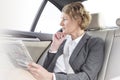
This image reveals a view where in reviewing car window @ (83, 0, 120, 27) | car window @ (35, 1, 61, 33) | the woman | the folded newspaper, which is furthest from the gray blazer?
car window @ (35, 1, 61, 33)

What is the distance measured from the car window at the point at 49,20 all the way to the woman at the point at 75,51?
0.61m

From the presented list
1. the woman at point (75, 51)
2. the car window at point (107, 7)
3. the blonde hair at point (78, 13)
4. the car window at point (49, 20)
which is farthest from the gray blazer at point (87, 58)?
the car window at point (49, 20)

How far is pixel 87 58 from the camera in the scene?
1.45 meters

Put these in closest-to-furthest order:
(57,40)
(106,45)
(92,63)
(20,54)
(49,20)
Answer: (20,54)
(92,63)
(106,45)
(57,40)
(49,20)

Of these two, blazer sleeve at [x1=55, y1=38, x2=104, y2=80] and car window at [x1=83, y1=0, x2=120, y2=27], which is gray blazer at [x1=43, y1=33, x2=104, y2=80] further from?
car window at [x1=83, y1=0, x2=120, y2=27]

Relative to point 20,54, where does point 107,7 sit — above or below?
above

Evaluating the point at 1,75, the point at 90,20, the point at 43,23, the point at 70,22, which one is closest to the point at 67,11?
the point at 70,22

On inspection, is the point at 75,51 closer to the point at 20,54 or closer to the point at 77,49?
the point at 77,49

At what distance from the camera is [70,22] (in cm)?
157

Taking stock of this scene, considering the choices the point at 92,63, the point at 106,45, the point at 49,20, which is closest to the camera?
the point at 92,63

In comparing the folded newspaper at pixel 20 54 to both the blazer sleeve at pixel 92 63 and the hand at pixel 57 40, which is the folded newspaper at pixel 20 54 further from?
the hand at pixel 57 40

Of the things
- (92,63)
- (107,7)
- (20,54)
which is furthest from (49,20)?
(20,54)

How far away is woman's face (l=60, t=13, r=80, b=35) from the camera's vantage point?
1.57m

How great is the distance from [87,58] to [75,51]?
10 cm
